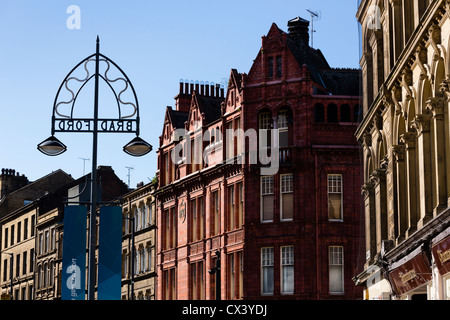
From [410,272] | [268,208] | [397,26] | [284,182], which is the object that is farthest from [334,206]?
[410,272]

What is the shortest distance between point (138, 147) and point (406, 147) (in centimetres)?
959

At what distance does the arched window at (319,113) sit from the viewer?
2163 inches

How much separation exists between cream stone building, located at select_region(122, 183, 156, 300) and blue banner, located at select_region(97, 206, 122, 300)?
3687cm

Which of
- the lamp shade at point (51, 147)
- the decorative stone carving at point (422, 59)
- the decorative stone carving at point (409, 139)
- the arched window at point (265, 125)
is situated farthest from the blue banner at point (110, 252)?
the arched window at point (265, 125)

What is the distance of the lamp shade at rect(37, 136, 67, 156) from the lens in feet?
77.1

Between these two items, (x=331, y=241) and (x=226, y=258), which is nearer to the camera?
(x=331, y=241)

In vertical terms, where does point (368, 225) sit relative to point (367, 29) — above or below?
below

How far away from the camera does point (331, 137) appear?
54.5 metres

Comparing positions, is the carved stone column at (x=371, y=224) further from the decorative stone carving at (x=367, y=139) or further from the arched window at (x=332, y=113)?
the arched window at (x=332, y=113)

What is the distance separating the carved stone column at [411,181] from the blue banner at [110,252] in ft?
27.0

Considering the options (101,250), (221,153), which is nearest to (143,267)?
(221,153)
